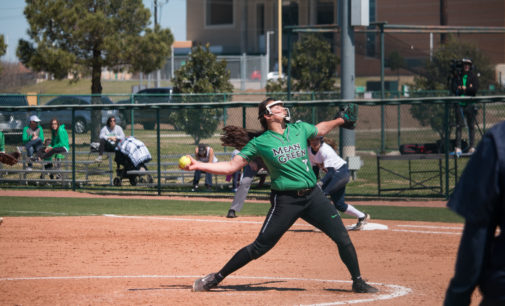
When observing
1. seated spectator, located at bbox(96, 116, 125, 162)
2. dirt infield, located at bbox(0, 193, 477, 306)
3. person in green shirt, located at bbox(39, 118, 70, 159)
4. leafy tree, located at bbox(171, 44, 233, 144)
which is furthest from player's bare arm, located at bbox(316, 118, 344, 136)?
leafy tree, located at bbox(171, 44, 233, 144)

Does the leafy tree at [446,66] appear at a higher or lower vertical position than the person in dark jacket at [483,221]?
higher

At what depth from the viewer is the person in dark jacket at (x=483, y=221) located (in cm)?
281

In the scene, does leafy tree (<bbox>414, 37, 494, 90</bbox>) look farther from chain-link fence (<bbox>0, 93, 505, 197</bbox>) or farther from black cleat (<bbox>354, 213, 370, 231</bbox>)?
black cleat (<bbox>354, 213, 370, 231</bbox>)

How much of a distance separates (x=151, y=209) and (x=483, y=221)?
12.5 metres

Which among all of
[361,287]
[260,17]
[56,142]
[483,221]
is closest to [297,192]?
[361,287]

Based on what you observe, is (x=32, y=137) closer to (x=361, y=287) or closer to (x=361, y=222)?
(x=361, y=222)

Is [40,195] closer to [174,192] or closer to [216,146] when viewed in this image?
[174,192]

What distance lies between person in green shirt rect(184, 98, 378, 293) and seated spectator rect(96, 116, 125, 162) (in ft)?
41.1

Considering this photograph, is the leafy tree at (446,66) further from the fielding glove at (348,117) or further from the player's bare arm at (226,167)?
the player's bare arm at (226,167)

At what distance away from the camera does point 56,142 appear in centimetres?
1964

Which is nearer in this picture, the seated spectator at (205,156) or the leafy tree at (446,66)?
the seated spectator at (205,156)

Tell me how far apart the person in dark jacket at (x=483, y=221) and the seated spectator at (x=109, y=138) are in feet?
54.6

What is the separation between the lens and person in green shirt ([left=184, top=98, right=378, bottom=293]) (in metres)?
6.78

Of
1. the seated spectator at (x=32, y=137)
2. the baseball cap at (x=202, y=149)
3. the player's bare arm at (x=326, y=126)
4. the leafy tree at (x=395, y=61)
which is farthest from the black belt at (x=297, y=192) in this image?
the leafy tree at (x=395, y=61)
